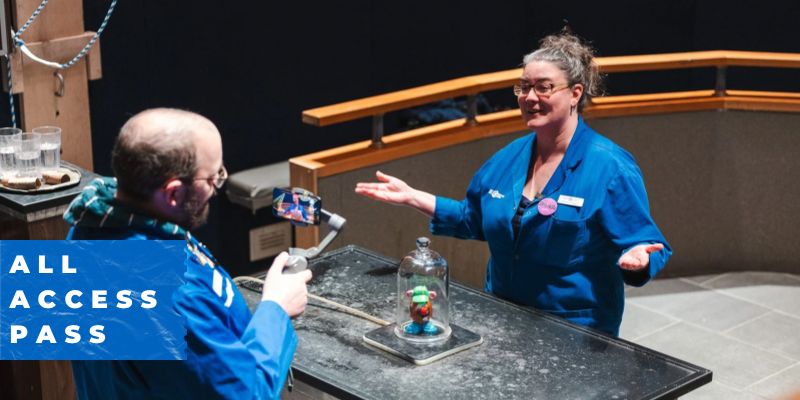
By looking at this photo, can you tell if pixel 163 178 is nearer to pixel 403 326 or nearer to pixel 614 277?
pixel 403 326

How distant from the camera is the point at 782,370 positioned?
4676mm

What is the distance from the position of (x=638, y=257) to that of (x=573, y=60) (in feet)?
2.35

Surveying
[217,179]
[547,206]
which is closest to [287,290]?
[217,179]

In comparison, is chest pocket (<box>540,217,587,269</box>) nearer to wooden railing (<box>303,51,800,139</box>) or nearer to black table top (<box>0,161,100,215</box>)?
wooden railing (<box>303,51,800,139</box>)

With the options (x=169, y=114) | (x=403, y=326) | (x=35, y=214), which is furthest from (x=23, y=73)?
(x=169, y=114)

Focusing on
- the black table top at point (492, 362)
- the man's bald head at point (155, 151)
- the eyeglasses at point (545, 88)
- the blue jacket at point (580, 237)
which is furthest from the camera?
the eyeglasses at point (545, 88)

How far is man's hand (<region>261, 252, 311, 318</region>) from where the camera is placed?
2.32 metres

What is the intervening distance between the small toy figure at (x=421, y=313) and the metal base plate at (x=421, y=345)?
0.18 ft

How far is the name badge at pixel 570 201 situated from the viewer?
10.6 ft

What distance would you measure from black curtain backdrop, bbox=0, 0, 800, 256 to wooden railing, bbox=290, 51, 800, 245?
110 cm

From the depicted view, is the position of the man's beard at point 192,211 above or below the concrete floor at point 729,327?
above

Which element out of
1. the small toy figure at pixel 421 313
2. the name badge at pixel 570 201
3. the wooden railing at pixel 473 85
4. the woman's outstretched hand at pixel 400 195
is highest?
the wooden railing at pixel 473 85

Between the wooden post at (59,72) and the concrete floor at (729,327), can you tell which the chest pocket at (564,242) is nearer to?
the concrete floor at (729,327)

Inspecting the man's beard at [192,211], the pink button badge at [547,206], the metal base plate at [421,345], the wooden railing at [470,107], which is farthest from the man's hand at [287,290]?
the wooden railing at [470,107]
